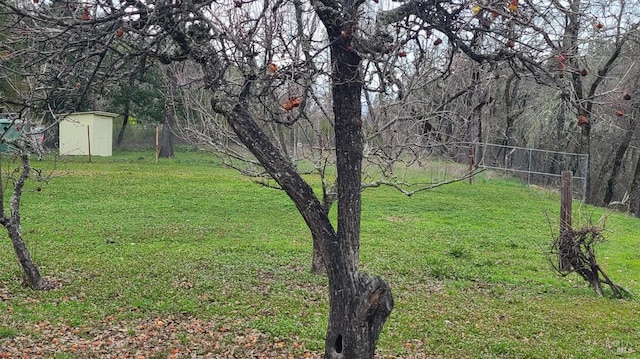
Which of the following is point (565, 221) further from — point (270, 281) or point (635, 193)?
point (635, 193)

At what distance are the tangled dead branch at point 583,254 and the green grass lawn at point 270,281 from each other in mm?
320

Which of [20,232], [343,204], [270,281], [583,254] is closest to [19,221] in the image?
[20,232]

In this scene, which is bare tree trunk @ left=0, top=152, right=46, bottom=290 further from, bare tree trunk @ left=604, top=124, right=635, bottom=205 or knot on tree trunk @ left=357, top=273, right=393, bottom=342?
bare tree trunk @ left=604, top=124, right=635, bottom=205

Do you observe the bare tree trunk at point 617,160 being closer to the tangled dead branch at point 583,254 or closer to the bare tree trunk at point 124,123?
the tangled dead branch at point 583,254

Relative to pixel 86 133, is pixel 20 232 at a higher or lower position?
lower

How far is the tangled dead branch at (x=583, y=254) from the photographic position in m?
7.61

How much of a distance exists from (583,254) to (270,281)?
4113 mm

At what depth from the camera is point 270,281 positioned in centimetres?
792

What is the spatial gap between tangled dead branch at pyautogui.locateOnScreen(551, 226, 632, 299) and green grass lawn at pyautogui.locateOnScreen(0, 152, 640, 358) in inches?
12.6

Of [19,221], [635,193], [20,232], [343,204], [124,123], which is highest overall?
[124,123]

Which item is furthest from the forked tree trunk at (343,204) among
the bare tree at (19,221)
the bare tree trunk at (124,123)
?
the bare tree trunk at (124,123)

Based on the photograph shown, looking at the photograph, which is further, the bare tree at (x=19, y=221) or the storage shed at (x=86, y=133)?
the storage shed at (x=86, y=133)

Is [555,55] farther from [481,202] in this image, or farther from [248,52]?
[481,202]

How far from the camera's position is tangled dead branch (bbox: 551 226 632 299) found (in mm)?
7613
